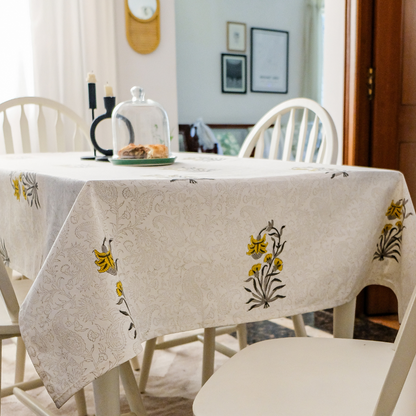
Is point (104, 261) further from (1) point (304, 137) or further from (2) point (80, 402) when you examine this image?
(1) point (304, 137)

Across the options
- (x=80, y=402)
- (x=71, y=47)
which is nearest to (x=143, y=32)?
(x=71, y=47)

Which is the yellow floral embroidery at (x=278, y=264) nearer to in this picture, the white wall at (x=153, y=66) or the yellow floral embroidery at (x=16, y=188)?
the yellow floral embroidery at (x=16, y=188)

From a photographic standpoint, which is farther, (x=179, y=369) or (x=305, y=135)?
(x=179, y=369)

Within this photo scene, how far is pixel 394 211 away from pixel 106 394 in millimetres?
667

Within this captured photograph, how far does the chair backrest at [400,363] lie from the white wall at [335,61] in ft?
6.04

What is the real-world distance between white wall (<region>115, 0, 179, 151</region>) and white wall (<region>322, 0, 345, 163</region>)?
4.04ft

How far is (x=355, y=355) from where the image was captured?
891 millimetres

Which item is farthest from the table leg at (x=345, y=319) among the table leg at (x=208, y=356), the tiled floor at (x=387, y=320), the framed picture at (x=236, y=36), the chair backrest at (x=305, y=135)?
the framed picture at (x=236, y=36)

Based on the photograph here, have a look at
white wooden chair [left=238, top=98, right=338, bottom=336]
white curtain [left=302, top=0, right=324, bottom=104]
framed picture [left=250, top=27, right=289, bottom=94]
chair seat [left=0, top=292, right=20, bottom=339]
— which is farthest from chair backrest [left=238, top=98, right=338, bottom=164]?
white curtain [left=302, top=0, right=324, bottom=104]

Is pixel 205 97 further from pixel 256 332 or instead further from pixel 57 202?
pixel 57 202

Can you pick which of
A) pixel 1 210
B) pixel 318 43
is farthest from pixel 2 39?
pixel 318 43

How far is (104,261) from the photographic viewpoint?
0.77 metres

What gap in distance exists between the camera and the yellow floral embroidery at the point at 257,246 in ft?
3.03

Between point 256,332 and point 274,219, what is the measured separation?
134 centimetres
